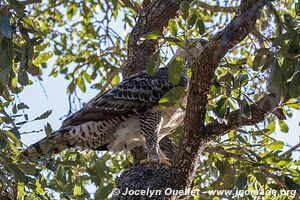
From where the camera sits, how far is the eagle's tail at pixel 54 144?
4.87 metres

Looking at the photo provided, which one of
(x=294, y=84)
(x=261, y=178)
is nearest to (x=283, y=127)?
(x=261, y=178)

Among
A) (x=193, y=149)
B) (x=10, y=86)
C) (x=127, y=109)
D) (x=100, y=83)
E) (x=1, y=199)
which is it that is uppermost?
(x=100, y=83)

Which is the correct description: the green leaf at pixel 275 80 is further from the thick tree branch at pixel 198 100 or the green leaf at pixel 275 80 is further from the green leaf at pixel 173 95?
the green leaf at pixel 173 95

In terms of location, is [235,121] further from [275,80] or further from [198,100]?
[275,80]

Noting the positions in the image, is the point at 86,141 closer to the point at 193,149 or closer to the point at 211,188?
the point at 211,188

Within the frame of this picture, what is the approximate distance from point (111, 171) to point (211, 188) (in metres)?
1.58

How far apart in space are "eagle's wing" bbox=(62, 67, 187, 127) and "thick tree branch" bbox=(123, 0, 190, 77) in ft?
0.59

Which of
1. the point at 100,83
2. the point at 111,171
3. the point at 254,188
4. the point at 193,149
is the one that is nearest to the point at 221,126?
the point at 193,149

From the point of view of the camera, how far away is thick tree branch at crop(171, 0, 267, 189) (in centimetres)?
351

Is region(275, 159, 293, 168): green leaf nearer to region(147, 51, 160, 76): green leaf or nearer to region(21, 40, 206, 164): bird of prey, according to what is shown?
region(21, 40, 206, 164): bird of prey

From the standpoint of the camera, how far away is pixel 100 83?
7227mm

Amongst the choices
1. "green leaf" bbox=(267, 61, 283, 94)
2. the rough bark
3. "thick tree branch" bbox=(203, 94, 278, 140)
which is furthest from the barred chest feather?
"green leaf" bbox=(267, 61, 283, 94)

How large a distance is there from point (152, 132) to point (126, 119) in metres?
0.36

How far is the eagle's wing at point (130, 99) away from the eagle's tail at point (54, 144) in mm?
152
